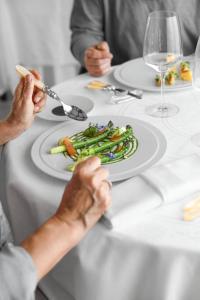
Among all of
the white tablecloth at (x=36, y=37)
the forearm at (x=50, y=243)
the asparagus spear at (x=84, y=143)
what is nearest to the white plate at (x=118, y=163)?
the asparagus spear at (x=84, y=143)

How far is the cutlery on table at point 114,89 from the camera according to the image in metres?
1.32

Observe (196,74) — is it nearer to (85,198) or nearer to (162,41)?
(162,41)

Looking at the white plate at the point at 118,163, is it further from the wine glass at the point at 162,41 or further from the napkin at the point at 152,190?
the wine glass at the point at 162,41

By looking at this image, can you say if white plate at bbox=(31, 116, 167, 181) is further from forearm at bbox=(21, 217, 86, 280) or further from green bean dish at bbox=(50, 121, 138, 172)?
forearm at bbox=(21, 217, 86, 280)

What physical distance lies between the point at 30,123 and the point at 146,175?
0.40 metres

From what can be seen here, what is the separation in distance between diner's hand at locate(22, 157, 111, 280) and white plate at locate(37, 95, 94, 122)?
406 mm

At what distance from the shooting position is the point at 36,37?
2.98 meters

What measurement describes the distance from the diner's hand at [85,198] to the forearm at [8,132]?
0.36 metres

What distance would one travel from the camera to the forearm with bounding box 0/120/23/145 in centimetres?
113

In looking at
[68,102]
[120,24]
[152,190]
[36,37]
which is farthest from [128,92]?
[36,37]

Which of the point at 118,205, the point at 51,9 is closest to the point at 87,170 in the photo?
the point at 118,205

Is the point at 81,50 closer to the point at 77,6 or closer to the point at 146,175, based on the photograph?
the point at 77,6

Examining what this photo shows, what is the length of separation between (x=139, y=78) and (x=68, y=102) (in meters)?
0.25

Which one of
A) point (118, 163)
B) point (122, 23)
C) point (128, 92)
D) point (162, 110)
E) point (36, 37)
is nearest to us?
point (118, 163)
